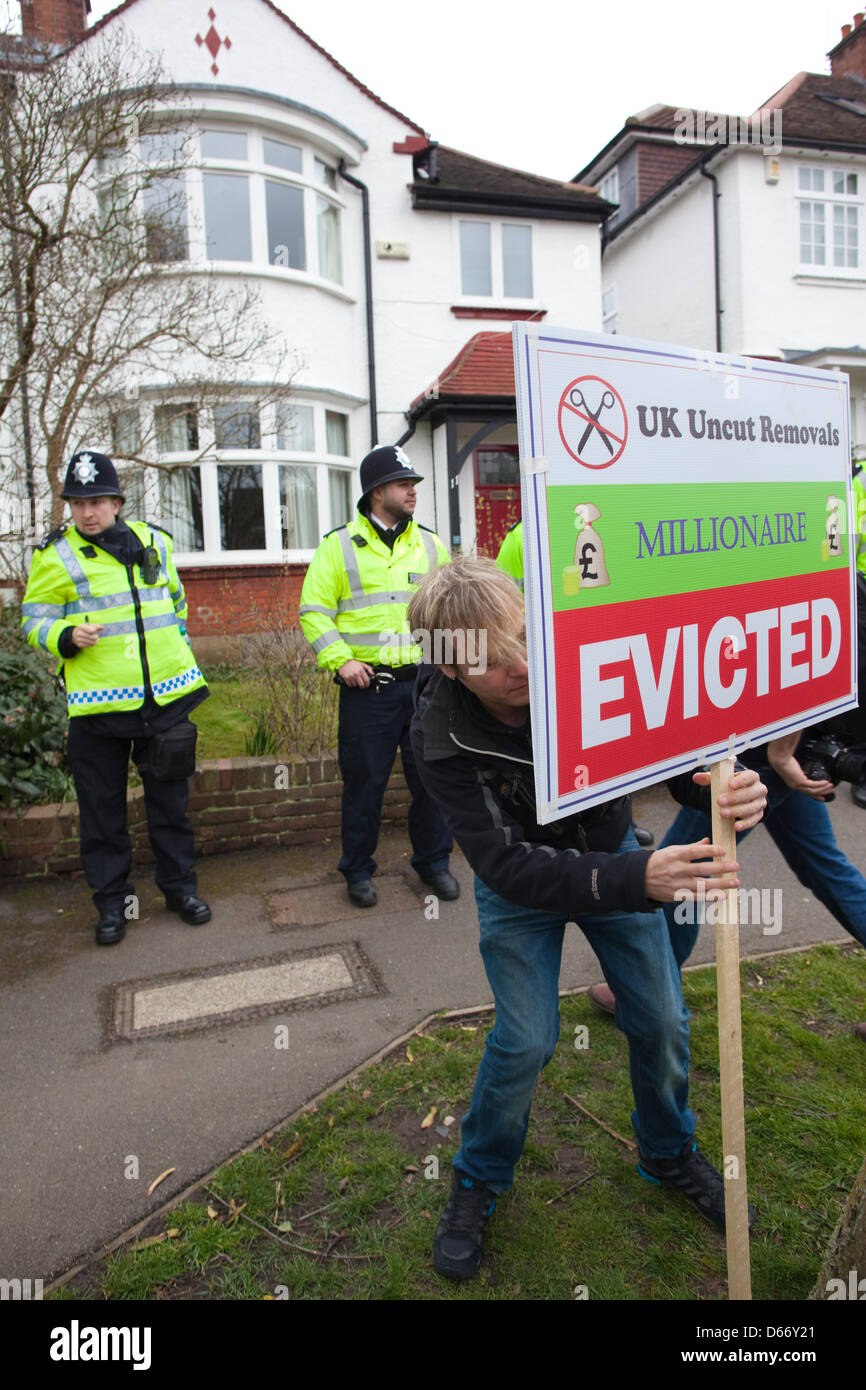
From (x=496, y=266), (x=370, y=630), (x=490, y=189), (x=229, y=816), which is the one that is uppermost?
(x=490, y=189)

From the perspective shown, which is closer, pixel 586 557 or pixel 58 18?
pixel 586 557

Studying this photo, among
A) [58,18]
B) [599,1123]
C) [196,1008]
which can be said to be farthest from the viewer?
[58,18]

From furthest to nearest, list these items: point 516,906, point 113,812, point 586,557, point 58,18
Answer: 1. point 58,18
2. point 113,812
3. point 516,906
4. point 586,557

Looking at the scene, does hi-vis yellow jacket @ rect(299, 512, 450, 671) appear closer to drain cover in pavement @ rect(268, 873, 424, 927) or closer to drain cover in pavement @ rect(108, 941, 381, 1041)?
drain cover in pavement @ rect(268, 873, 424, 927)

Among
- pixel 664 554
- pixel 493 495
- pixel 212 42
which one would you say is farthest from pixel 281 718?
pixel 212 42

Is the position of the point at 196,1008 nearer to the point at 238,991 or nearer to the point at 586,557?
the point at 238,991

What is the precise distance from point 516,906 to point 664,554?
95 centimetres

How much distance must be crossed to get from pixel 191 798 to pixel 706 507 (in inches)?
159

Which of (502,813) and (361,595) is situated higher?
(361,595)

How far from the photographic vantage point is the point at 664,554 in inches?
69.3

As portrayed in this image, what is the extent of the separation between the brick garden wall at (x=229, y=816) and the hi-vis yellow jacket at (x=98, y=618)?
1128 millimetres

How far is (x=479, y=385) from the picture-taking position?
12852mm

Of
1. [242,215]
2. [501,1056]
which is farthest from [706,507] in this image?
[242,215]
